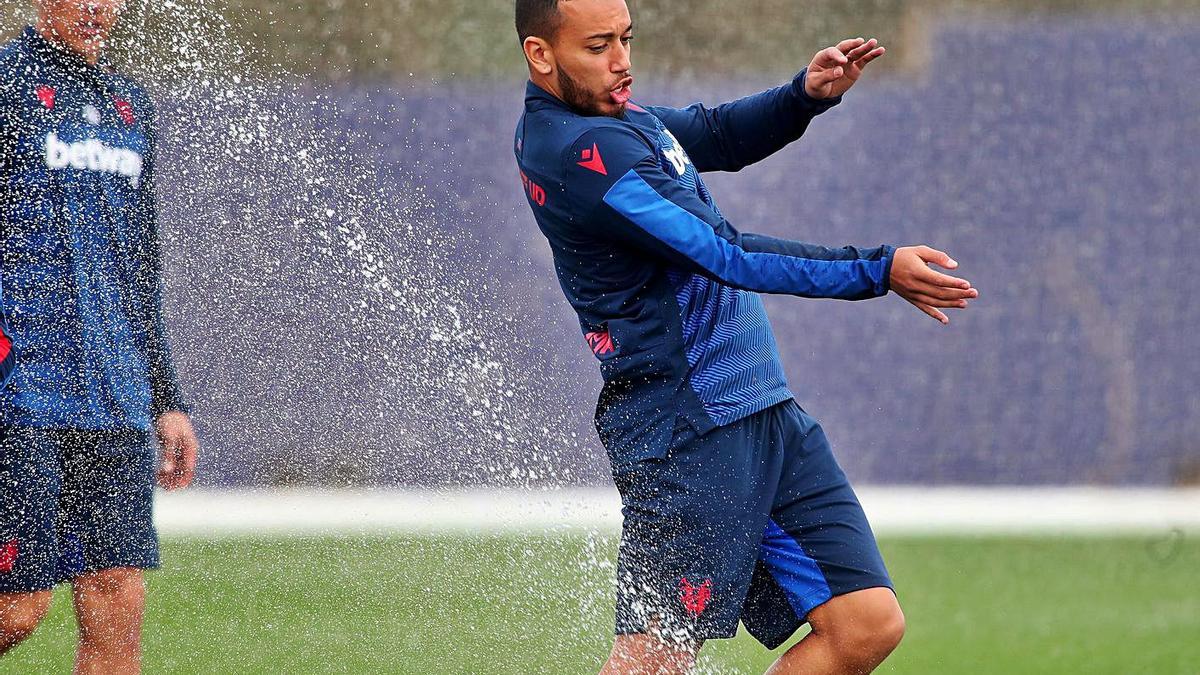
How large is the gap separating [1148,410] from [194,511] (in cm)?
520

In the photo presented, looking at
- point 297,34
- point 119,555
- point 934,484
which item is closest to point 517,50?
point 297,34

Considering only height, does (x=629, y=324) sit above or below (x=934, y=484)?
above

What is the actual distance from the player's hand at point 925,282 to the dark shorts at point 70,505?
166cm

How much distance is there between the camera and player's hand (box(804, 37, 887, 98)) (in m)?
3.10

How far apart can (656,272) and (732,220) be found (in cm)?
532

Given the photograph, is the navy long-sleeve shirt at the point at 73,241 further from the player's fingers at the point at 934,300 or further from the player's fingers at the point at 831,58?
the player's fingers at the point at 934,300

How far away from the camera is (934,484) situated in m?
8.04

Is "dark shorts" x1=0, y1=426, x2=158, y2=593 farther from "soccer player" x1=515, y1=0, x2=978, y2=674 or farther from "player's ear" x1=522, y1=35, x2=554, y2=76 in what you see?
"player's ear" x1=522, y1=35, x2=554, y2=76

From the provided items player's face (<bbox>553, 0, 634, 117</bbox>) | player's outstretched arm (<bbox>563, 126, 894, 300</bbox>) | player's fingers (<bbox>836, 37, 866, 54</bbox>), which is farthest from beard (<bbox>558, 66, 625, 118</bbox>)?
player's fingers (<bbox>836, 37, 866, 54</bbox>)

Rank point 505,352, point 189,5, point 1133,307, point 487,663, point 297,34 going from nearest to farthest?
point 487,663 → point 189,5 → point 505,352 → point 297,34 → point 1133,307

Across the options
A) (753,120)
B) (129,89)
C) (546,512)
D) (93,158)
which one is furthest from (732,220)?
(93,158)

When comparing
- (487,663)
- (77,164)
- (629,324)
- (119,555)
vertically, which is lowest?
(487,663)

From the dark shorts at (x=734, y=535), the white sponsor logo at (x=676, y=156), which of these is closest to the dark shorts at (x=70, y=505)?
the dark shorts at (x=734, y=535)

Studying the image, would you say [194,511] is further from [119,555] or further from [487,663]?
[119,555]
